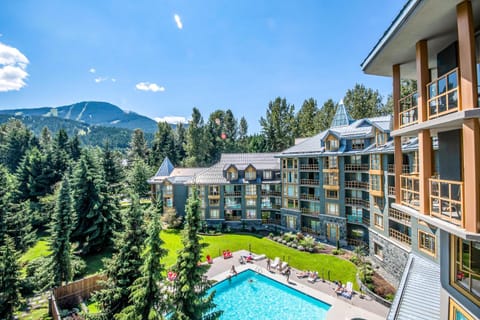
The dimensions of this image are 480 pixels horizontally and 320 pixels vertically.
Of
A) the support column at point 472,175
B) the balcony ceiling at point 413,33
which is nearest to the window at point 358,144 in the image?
the balcony ceiling at point 413,33

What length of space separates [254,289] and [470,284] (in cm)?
1621

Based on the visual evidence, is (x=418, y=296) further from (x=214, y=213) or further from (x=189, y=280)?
(x=214, y=213)

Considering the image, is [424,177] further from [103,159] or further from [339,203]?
[103,159]

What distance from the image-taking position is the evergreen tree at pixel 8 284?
13172 millimetres

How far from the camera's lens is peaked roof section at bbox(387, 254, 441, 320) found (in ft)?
31.8

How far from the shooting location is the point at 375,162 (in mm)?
21672

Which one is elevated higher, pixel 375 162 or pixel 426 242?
pixel 375 162

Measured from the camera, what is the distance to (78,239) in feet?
81.0

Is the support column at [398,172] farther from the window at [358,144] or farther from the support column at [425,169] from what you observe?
the window at [358,144]

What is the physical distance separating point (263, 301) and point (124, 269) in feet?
37.3

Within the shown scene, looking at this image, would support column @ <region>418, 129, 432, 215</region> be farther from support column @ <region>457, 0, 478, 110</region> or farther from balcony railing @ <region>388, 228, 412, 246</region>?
balcony railing @ <region>388, 228, 412, 246</region>

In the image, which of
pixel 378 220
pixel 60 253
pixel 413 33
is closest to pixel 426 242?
pixel 378 220

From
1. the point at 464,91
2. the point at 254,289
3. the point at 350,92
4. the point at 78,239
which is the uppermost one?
the point at 350,92

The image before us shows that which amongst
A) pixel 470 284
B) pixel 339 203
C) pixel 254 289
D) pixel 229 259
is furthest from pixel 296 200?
pixel 470 284
